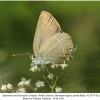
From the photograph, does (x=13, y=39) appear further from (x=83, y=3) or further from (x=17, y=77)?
(x=83, y=3)

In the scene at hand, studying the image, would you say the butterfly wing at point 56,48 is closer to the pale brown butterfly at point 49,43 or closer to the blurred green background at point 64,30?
the pale brown butterfly at point 49,43

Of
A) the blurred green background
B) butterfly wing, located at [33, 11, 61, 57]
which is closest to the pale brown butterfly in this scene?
butterfly wing, located at [33, 11, 61, 57]

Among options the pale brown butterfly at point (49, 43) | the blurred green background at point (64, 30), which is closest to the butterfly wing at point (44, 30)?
the pale brown butterfly at point (49, 43)

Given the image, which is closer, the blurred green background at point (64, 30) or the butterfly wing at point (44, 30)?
the butterfly wing at point (44, 30)

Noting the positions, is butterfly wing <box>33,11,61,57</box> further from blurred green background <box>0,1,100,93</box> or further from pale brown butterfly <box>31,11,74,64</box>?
blurred green background <box>0,1,100,93</box>

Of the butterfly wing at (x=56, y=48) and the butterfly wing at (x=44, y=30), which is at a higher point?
the butterfly wing at (x=44, y=30)

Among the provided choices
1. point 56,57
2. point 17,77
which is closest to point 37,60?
point 56,57

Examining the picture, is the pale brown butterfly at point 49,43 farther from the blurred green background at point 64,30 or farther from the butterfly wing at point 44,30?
the blurred green background at point 64,30
